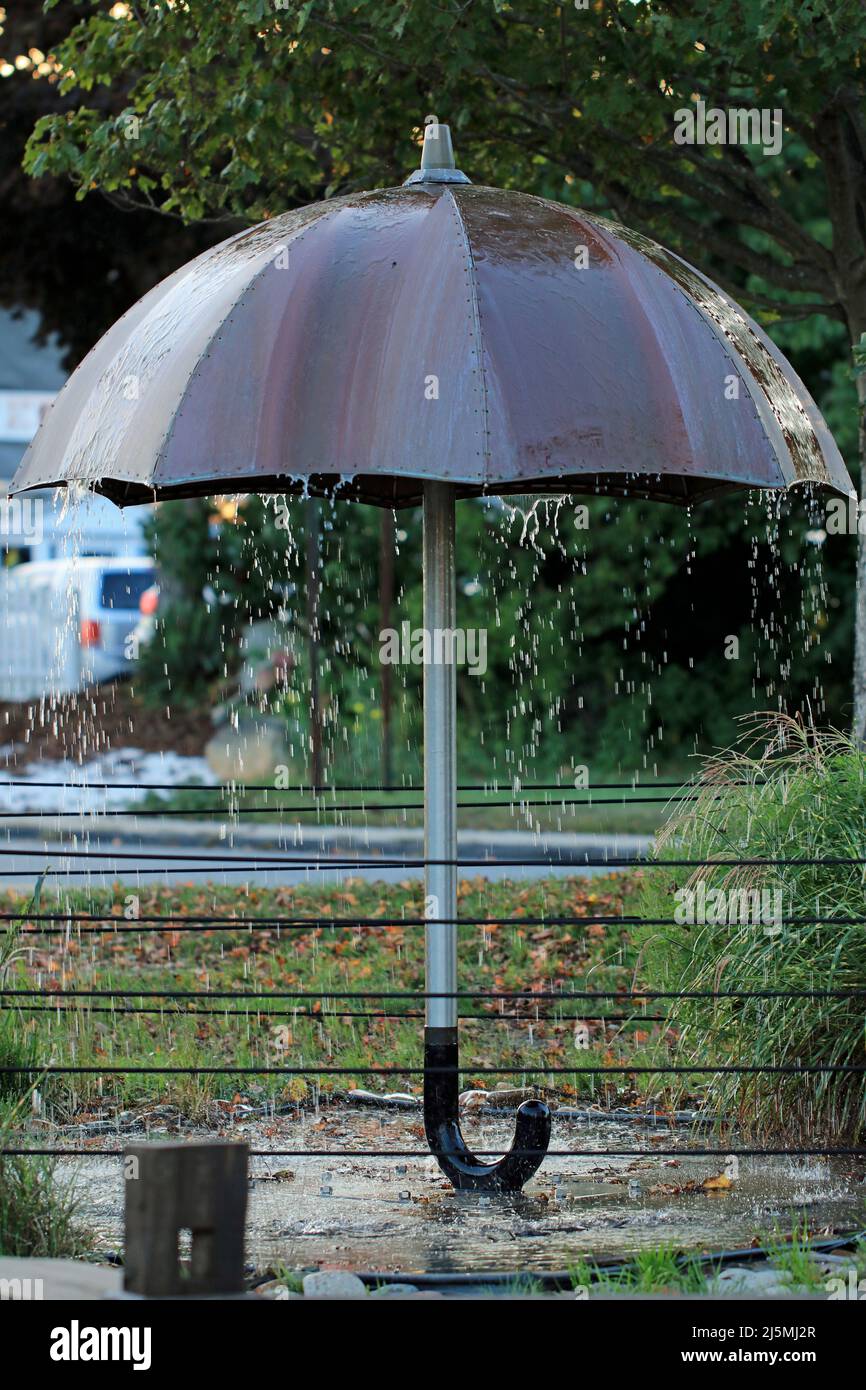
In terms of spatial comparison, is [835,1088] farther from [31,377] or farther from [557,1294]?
[31,377]

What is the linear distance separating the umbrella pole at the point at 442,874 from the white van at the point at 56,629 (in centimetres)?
1646

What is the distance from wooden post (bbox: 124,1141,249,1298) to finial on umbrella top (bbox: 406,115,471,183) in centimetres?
377

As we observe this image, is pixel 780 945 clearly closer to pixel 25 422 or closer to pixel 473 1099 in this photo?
pixel 473 1099

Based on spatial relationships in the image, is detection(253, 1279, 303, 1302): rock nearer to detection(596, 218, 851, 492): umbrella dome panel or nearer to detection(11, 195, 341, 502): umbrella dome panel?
detection(11, 195, 341, 502): umbrella dome panel

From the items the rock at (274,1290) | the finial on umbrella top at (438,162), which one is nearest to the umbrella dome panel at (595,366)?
the finial on umbrella top at (438,162)

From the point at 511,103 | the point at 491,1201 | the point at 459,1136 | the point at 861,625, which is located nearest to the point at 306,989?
the point at 459,1136

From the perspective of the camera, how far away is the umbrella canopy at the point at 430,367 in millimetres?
5273

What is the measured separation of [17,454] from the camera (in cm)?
3142

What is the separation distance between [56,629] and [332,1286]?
20380mm

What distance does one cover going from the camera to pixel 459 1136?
6160 mm

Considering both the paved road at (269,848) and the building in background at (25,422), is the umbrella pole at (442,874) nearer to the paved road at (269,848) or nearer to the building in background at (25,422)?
the paved road at (269,848)

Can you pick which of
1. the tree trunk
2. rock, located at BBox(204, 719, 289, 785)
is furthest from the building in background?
the tree trunk

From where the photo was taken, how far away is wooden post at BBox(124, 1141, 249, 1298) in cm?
374
